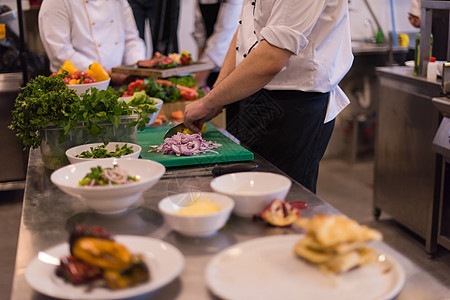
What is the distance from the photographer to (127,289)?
90 cm

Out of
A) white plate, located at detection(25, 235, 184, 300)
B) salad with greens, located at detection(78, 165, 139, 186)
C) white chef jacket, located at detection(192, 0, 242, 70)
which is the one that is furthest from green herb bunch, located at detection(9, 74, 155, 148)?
white chef jacket, located at detection(192, 0, 242, 70)

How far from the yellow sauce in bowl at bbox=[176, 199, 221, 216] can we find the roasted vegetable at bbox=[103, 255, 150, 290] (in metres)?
0.22

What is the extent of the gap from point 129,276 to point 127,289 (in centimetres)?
3

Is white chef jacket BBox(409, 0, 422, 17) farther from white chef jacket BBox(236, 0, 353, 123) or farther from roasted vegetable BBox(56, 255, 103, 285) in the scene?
roasted vegetable BBox(56, 255, 103, 285)

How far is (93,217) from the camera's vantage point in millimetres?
1305

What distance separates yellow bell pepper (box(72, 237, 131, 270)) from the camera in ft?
3.03

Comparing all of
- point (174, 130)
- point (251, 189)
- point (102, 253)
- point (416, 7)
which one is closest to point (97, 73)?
point (174, 130)

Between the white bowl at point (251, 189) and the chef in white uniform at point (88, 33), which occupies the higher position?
the chef in white uniform at point (88, 33)

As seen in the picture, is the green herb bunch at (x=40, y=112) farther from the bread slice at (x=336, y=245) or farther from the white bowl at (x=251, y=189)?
the bread slice at (x=336, y=245)

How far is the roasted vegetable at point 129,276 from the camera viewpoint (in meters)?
0.91

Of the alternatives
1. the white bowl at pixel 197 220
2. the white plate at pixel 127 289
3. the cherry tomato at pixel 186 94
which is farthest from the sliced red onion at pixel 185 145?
the cherry tomato at pixel 186 94

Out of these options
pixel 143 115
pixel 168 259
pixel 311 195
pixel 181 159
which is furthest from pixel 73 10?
pixel 168 259

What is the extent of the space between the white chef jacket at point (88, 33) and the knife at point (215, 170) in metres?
1.79

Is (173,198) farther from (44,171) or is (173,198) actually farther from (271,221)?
(44,171)
